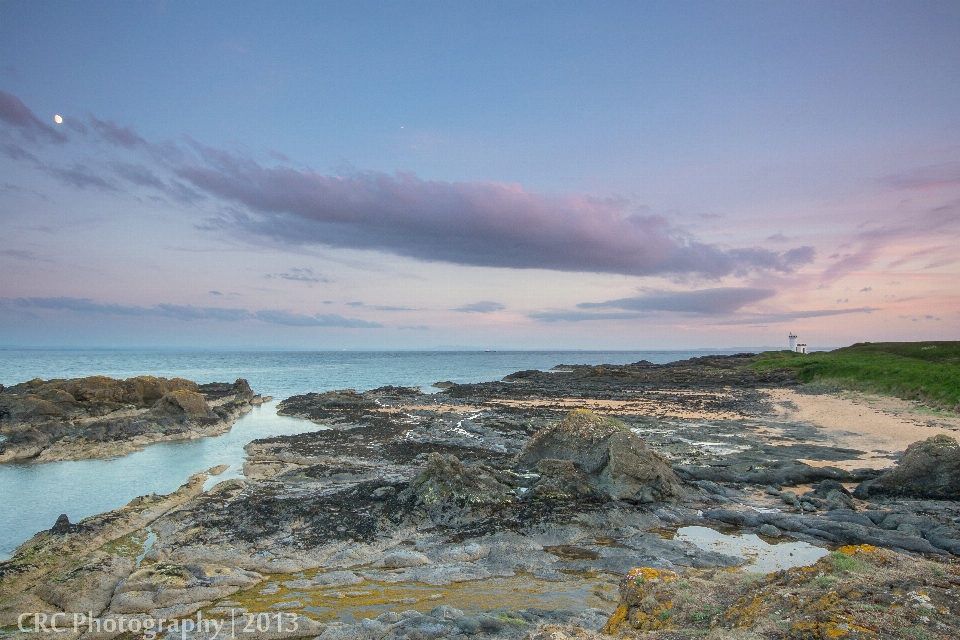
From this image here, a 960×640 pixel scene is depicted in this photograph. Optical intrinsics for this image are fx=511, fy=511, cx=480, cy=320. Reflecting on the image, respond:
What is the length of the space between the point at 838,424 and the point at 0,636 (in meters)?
35.8

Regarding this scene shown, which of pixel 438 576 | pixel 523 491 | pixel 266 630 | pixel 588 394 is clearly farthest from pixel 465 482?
pixel 588 394

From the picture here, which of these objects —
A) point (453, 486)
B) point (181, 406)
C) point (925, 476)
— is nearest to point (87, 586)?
point (453, 486)

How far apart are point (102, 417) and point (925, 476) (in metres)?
43.8

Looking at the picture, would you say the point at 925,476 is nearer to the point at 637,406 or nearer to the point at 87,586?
the point at 87,586

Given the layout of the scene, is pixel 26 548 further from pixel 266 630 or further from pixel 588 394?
pixel 588 394

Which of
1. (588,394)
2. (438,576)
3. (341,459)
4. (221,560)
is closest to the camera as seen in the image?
(438,576)

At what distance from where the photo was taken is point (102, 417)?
114 ft

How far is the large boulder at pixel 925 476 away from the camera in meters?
15.5

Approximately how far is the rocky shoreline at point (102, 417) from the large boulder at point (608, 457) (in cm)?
2111

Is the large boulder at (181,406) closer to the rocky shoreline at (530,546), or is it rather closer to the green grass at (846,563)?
the rocky shoreline at (530,546)

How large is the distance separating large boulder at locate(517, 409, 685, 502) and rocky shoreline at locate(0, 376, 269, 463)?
21.1 metres

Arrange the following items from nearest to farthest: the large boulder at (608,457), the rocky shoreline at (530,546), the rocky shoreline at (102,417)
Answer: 1. the rocky shoreline at (530,546)
2. the large boulder at (608,457)
3. the rocky shoreline at (102,417)

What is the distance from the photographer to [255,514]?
14.3 meters

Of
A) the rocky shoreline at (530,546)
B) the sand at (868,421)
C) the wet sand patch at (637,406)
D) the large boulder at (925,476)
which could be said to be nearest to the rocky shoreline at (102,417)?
the rocky shoreline at (530,546)
